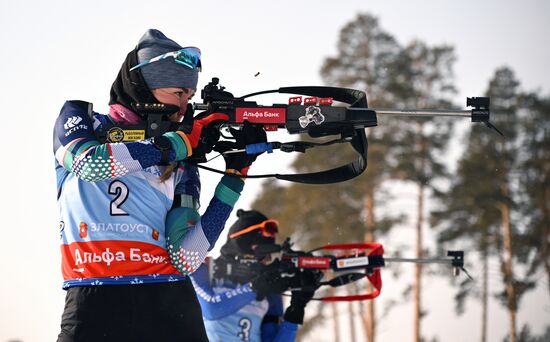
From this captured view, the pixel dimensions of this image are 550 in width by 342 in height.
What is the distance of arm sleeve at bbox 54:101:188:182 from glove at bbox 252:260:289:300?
3707 mm

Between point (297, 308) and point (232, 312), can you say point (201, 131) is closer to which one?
point (297, 308)

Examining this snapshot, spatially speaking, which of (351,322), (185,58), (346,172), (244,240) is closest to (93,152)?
(185,58)

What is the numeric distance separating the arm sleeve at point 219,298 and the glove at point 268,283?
86 millimetres

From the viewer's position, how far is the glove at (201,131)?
408 cm

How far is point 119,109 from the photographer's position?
4.23 meters

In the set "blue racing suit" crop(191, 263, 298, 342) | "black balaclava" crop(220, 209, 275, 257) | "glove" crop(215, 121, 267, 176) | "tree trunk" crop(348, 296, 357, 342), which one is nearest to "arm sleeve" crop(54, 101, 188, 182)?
"glove" crop(215, 121, 267, 176)

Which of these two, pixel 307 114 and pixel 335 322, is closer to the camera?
pixel 307 114

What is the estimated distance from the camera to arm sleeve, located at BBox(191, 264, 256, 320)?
298 inches

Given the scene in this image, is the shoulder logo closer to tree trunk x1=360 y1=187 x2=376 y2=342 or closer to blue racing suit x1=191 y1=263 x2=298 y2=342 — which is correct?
blue racing suit x1=191 y1=263 x2=298 y2=342

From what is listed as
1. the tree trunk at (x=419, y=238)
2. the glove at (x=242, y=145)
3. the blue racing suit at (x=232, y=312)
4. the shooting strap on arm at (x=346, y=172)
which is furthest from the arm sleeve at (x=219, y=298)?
the tree trunk at (x=419, y=238)

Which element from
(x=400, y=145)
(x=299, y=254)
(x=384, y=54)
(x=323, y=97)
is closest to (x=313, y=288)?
(x=299, y=254)

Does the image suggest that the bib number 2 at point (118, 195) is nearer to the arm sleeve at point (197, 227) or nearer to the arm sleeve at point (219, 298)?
the arm sleeve at point (197, 227)

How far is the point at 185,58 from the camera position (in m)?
4.21

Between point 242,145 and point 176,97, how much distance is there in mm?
378
